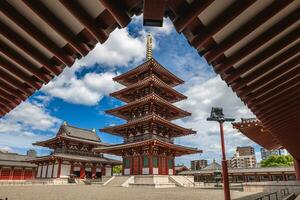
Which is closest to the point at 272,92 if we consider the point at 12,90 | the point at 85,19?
the point at 85,19

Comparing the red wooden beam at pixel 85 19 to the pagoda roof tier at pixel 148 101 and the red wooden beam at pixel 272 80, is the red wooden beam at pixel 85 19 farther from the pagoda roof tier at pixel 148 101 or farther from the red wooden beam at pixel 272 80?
the pagoda roof tier at pixel 148 101

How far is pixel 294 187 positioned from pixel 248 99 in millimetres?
14819

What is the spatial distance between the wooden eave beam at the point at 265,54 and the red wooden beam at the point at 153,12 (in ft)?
6.10

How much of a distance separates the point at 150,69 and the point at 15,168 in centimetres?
3215

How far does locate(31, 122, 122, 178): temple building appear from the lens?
116ft

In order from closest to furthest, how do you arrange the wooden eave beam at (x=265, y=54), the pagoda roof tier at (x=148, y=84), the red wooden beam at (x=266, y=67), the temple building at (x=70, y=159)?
the wooden eave beam at (x=265, y=54) < the red wooden beam at (x=266, y=67) < the pagoda roof tier at (x=148, y=84) < the temple building at (x=70, y=159)

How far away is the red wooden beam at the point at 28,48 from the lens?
3127mm

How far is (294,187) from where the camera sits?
16.3m

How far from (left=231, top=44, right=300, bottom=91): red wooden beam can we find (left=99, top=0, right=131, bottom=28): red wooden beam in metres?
2.41

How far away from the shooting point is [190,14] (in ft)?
9.24

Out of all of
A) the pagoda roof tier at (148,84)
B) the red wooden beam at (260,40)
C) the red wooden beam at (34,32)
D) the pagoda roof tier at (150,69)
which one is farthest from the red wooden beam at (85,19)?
the pagoda roof tier at (150,69)

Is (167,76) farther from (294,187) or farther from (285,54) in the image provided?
(285,54)

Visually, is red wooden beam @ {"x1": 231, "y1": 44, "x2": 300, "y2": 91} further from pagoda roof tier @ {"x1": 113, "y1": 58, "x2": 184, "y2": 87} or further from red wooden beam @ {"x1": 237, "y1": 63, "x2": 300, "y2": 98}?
pagoda roof tier @ {"x1": 113, "y1": 58, "x2": 184, "y2": 87}

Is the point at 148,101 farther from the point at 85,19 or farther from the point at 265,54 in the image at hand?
the point at 85,19
